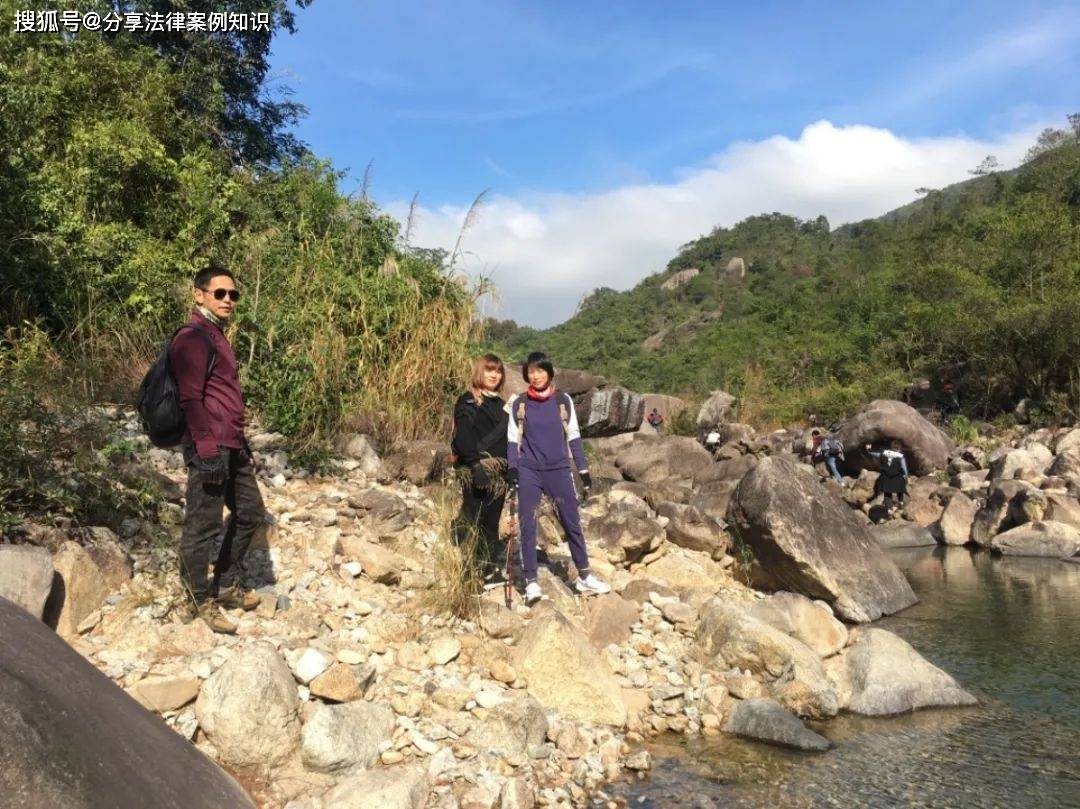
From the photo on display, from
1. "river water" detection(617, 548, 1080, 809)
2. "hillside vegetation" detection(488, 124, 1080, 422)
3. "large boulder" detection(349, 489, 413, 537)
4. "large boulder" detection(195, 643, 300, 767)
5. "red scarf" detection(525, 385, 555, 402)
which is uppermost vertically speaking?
"hillside vegetation" detection(488, 124, 1080, 422)

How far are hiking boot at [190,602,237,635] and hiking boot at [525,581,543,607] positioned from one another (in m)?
1.85

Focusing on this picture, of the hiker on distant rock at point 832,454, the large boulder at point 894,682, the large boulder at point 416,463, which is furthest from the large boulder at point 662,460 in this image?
the large boulder at point 894,682

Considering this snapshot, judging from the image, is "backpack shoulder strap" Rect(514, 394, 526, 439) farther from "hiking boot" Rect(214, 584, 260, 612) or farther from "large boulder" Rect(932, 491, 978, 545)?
"large boulder" Rect(932, 491, 978, 545)

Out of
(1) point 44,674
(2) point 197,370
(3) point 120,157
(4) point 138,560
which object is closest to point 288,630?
(4) point 138,560

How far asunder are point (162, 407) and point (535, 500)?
2454 millimetres

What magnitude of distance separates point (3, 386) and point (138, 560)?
1.22 meters

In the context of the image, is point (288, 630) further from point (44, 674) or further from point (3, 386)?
point (3, 386)

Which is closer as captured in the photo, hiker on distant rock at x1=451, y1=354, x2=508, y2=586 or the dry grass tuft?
the dry grass tuft

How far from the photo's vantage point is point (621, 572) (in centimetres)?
671

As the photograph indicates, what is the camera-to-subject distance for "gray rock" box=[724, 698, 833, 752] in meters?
4.44

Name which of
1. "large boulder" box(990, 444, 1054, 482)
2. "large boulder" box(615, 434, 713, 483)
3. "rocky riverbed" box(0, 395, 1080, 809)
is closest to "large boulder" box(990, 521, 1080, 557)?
"large boulder" box(990, 444, 1054, 482)

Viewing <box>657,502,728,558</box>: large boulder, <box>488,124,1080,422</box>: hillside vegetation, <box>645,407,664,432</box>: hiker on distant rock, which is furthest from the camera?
<box>645,407,664,432</box>: hiker on distant rock

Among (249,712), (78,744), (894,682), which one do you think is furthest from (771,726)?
(78,744)

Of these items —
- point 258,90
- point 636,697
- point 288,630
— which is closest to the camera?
point 288,630
